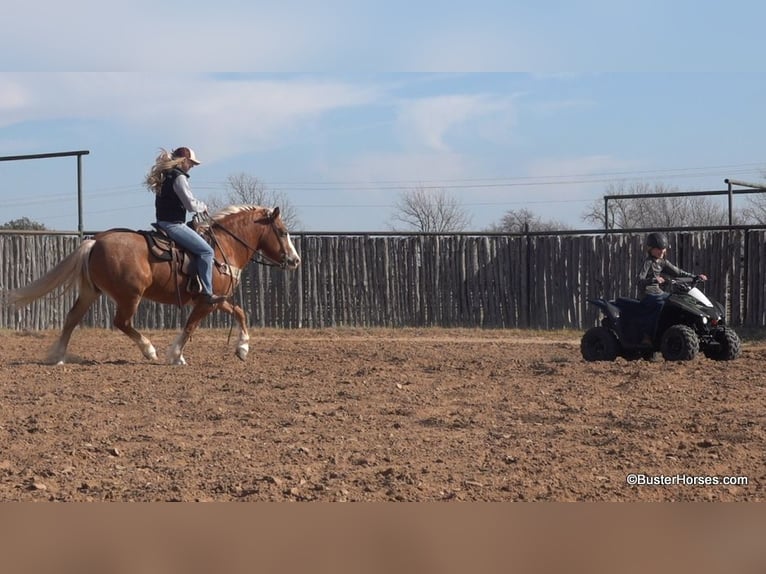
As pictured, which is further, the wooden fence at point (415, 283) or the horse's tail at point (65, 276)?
the wooden fence at point (415, 283)

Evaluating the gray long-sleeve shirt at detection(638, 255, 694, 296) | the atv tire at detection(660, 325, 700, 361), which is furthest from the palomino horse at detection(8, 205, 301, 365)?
the atv tire at detection(660, 325, 700, 361)

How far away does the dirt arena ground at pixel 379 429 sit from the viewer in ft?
16.8

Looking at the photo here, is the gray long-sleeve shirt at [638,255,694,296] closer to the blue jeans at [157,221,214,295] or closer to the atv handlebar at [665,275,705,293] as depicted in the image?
→ the atv handlebar at [665,275,705,293]

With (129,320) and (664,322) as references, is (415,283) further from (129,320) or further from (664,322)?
(129,320)

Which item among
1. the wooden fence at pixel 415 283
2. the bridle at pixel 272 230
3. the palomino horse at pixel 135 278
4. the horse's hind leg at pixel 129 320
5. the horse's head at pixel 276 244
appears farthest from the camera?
the wooden fence at pixel 415 283

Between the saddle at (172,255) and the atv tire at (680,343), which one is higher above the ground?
the saddle at (172,255)

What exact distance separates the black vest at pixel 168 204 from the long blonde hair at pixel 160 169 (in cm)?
4

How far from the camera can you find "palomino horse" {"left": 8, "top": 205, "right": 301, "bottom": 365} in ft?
34.4

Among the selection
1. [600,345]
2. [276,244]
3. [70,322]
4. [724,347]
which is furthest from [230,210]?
[724,347]

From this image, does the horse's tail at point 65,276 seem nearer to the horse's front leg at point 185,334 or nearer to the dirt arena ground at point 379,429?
the dirt arena ground at point 379,429

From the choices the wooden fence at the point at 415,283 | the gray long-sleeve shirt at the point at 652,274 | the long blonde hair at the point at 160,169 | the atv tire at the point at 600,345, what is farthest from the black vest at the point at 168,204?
the wooden fence at the point at 415,283

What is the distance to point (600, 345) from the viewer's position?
11125 mm

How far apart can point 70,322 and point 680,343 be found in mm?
6597

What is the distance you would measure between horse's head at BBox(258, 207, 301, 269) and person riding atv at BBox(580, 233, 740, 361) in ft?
12.1
